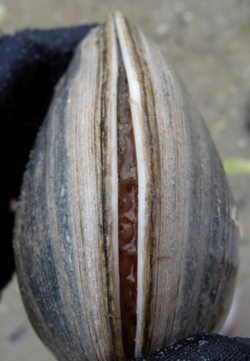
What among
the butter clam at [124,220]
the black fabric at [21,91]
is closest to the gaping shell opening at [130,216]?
the butter clam at [124,220]

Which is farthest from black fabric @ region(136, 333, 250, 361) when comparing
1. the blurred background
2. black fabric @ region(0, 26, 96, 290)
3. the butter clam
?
the blurred background

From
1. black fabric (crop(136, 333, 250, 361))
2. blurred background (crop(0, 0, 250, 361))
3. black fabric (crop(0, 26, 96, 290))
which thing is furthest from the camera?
blurred background (crop(0, 0, 250, 361))

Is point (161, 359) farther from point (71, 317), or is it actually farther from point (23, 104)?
point (23, 104)

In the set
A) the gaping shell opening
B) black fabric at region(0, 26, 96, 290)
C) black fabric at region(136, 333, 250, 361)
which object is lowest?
black fabric at region(136, 333, 250, 361)

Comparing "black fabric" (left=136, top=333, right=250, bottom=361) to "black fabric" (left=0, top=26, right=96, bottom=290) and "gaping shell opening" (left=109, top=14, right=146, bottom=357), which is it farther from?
"black fabric" (left=0, top=26, right=96, bottom=290)

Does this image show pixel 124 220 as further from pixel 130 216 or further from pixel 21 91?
pixel 21 91

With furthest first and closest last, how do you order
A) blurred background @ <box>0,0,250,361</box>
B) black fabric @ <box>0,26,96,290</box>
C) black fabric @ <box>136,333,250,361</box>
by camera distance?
blurred background @ <box>0,0,250,361</box> < black fabric @ <box>0,26,96,290</box> < black fabric @ <box>136,333,250,361</box>

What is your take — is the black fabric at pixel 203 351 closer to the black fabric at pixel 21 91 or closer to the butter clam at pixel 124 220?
the butter clam at pixel 124 220
